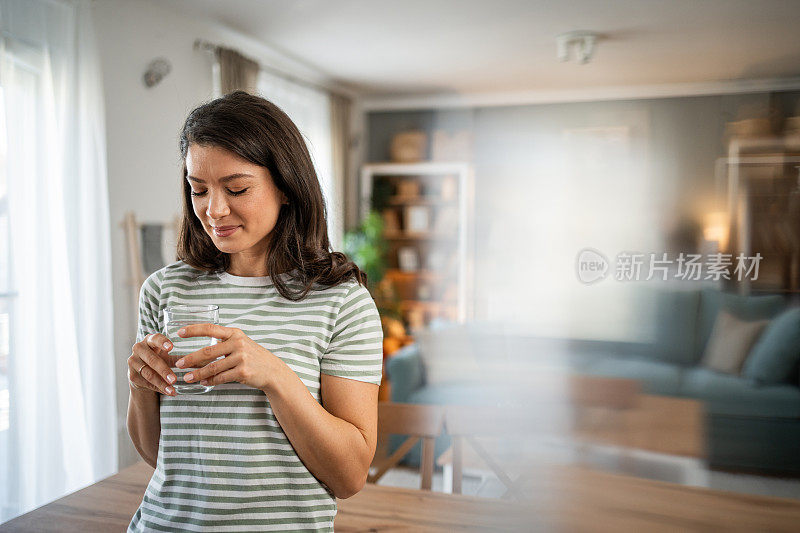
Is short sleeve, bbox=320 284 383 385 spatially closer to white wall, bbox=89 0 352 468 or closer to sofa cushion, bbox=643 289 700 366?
sofa cushion, bbox=643 289 700 366

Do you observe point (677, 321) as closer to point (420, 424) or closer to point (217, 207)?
point (420, 424)

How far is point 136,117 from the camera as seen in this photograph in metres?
2.00

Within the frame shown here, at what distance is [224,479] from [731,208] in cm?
104

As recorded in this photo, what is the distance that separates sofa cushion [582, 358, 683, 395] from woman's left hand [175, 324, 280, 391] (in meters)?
1.03

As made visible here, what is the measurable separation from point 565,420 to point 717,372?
34 centimetres

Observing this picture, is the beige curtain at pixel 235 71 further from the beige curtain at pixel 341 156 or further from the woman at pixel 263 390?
the woman at pixel 263 390

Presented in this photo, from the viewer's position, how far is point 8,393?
5.25 ft

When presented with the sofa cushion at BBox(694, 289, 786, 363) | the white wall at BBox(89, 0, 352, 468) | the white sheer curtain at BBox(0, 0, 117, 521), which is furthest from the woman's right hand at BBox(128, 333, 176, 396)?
the white wall at BBox(89, 0, 352, 468)

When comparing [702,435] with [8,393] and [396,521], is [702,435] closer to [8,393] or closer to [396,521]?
[396,521]

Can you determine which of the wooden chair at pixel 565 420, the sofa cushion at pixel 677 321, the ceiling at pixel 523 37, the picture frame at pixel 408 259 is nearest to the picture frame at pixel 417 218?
the picture frame at pixel 408 259

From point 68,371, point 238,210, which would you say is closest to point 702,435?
point 238,210

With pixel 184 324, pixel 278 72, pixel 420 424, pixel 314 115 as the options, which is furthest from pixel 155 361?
pixel 314 115

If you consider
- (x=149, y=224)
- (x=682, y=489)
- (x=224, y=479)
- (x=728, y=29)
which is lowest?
(x=682, y=489)

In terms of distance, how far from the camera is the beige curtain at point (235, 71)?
226 centimetres
